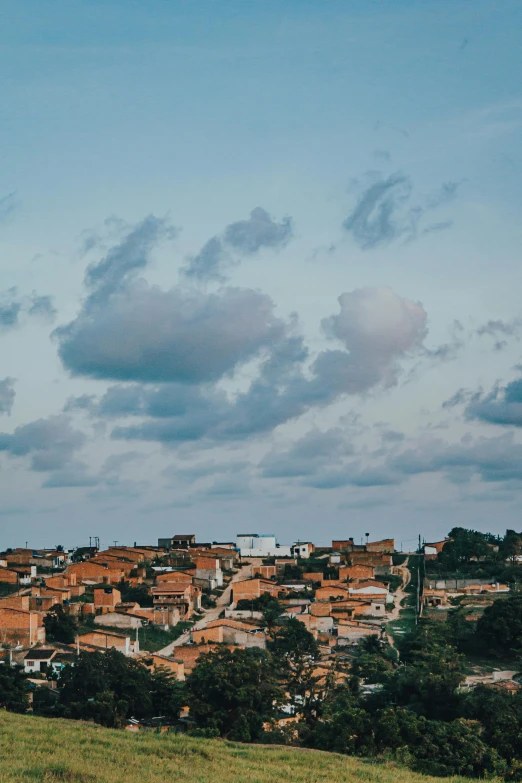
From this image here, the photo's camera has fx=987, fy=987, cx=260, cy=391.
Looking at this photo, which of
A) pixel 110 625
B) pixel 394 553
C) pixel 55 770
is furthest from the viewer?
pixel 394 553

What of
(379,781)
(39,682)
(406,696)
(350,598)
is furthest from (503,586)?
(379,781)

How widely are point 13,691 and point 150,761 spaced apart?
1681 centimetres

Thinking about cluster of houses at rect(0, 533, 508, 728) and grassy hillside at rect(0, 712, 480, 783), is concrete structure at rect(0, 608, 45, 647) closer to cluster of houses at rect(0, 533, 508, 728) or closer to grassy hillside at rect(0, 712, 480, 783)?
cluster of houses at rect(0, 533, 508, 728)

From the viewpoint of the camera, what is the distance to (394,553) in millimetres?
92000

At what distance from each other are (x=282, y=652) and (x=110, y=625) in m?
13.8

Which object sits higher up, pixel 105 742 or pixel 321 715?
pixel 105 742

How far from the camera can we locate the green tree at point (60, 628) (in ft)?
176

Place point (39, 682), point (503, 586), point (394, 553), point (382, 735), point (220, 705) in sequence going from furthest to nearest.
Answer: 1. point (394, 553)
2. point (503, 586)
3. point (39, 682)
4. point (220, 705)
5. point (382, 735)

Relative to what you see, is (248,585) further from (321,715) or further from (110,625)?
(321,715)

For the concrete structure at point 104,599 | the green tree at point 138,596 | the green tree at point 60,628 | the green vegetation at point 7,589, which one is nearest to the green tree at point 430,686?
the green tree at point 60,628

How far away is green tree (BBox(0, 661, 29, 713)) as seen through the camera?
36.3 metres

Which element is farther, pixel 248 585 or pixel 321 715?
pixel 248 585

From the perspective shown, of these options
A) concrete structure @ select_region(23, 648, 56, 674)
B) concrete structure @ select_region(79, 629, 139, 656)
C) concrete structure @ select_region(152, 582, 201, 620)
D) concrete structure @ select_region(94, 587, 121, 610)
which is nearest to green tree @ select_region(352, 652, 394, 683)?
concrete structure @ select_region(79, 629, 139, 656)

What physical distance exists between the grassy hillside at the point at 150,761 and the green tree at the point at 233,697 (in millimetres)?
7260
